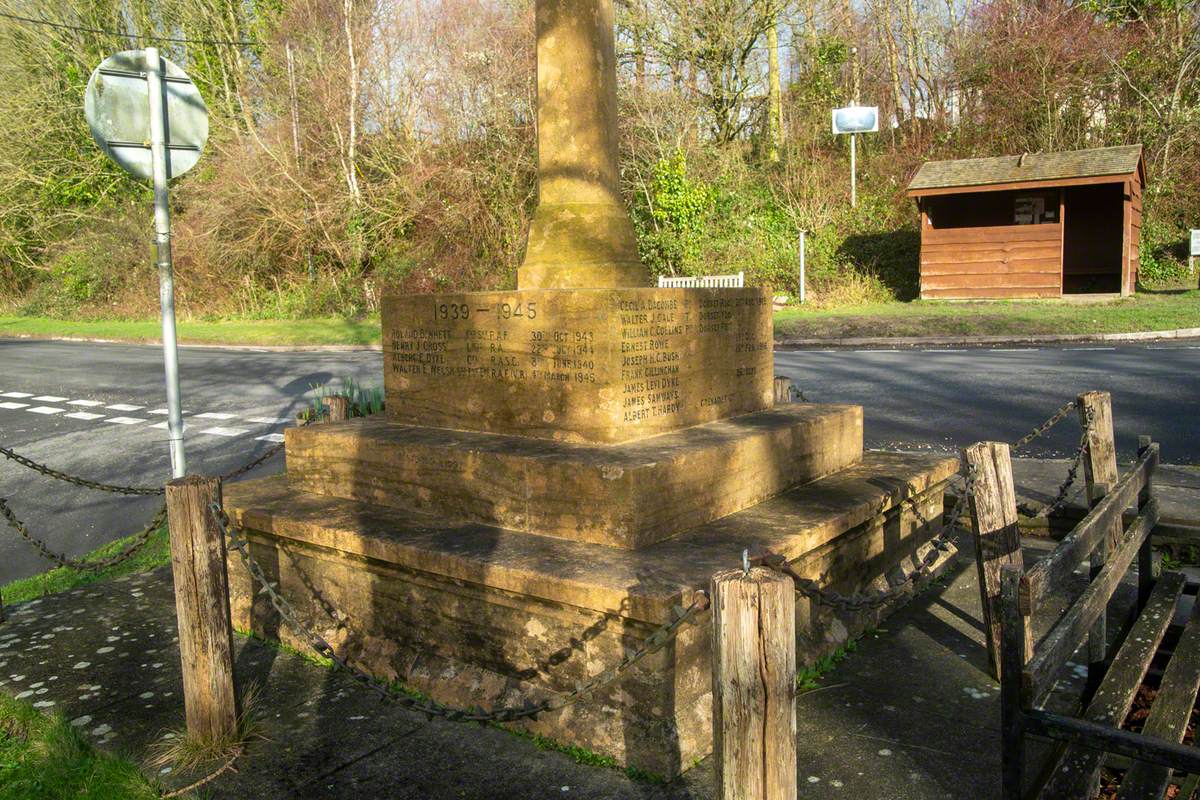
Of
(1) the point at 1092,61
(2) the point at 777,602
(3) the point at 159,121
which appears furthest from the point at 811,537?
(1) the point at 1092,61

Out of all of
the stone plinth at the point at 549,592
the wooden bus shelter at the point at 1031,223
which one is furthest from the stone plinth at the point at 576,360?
the wooden bus shelter at the point at 1031,223

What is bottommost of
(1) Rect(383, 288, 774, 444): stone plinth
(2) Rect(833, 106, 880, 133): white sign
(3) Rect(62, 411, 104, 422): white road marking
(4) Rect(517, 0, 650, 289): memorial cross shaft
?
(3) Rect(62, 411, 104, 422): white road marking

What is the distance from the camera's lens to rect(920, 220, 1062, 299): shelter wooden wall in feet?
76.2

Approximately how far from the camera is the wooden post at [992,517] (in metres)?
3.94

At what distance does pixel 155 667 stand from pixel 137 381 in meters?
12.6

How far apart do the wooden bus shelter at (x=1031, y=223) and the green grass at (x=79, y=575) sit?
848 inches

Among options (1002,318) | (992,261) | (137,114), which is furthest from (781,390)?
(992,261)

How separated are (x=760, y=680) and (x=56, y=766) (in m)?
2.81

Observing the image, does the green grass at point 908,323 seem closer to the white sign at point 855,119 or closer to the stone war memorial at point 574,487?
the white sign at point 855,119

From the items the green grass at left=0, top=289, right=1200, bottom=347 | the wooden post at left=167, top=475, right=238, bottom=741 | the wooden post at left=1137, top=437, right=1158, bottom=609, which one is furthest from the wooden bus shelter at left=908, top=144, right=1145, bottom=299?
the wooden post at left=167, top=475, right=238, bottom=741

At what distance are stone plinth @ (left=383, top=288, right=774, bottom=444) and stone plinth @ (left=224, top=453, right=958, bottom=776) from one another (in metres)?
0.63

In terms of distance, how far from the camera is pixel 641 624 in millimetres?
3373

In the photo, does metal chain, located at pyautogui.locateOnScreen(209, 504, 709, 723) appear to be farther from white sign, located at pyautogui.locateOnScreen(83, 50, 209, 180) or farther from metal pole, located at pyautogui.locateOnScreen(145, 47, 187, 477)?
white sign, located at pyautogui.locateOnScreen(83, 50, 209, 180)

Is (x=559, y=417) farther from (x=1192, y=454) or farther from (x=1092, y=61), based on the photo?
(x=1092, y=61)
